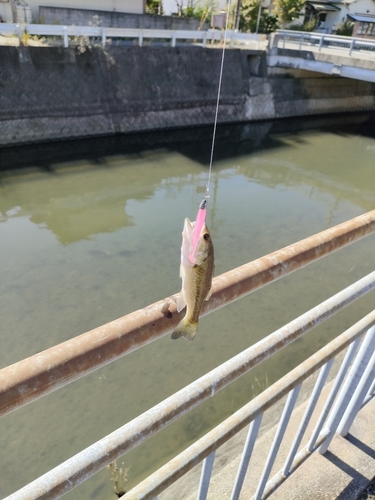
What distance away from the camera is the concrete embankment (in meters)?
10.7

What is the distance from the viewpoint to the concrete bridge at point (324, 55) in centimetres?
1366

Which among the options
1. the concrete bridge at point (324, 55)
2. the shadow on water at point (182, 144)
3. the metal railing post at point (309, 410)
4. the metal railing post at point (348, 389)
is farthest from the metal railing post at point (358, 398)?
the concrete bridge at point (324, 55)

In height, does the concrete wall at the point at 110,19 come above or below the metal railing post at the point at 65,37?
above

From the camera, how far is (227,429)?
1.08 metres

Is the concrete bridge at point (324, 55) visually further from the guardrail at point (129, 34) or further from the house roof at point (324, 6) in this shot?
the house roof at point (324, 6)

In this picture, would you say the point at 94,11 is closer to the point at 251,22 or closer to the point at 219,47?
the point at 219,47

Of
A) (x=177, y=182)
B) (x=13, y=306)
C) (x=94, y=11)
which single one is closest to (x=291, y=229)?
(x=177, y=182)

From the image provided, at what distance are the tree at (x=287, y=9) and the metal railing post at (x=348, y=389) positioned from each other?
83.0 feet

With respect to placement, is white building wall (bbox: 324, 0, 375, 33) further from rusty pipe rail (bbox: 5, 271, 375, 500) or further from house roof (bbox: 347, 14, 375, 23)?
rusty pipe rail (bbox: 5, 271, 375, 500)

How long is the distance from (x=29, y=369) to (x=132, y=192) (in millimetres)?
8774

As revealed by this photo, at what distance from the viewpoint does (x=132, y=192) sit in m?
9.38

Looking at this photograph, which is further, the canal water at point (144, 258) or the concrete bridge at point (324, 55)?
the concrete bridge at point (324, 55)

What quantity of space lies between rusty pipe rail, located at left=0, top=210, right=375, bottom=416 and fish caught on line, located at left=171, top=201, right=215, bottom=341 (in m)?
0.03

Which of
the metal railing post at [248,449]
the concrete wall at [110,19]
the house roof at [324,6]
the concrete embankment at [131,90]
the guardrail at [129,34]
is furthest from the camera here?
the house roof at [324,6]
